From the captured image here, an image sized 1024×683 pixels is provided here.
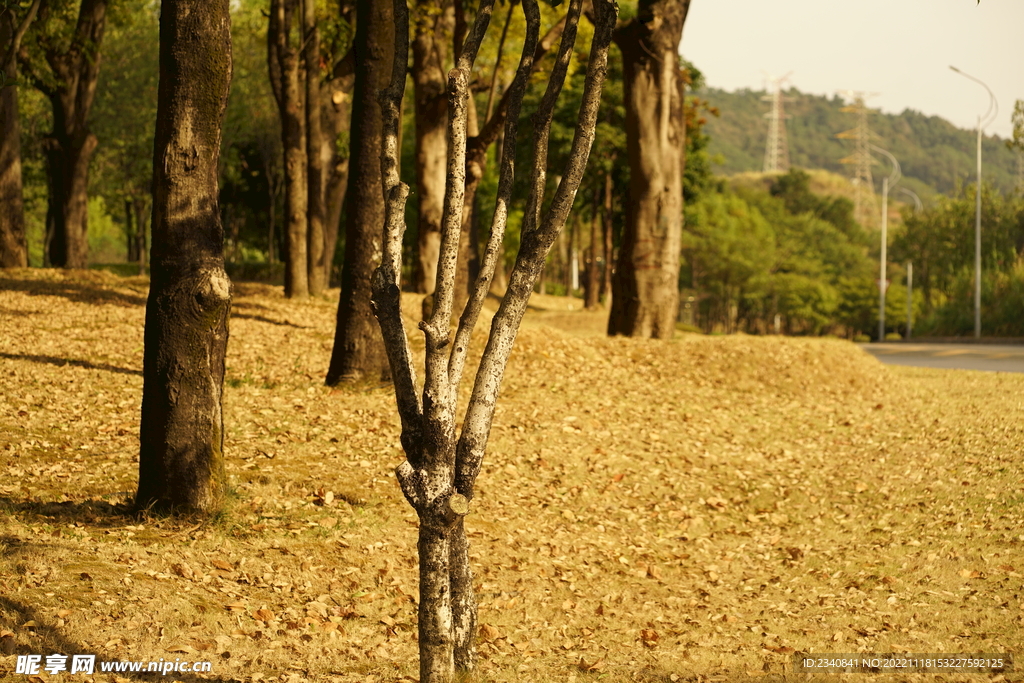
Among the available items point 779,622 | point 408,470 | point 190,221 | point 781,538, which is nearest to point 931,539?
point 781,538

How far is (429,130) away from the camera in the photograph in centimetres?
1731

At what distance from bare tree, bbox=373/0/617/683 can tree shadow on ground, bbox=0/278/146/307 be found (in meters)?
13.2

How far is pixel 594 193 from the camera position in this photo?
37.5m

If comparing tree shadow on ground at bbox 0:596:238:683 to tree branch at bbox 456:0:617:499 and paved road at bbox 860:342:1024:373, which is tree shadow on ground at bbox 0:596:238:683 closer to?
tree branch at bbox 456:0:617:499

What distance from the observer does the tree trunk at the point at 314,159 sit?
1912 cm

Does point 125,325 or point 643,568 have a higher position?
point 125,325

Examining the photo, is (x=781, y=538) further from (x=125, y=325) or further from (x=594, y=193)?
(x=594, y=193)

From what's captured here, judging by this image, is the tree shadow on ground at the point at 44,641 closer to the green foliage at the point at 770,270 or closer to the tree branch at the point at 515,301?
the tree branch at the point at 515,301

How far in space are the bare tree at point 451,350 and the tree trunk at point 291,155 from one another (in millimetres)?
13764

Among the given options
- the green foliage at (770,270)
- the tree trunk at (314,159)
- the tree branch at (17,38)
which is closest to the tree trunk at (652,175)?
the tree trunk at (314,159)

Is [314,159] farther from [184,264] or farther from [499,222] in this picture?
[499,222]

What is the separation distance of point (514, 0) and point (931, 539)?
12.1 metres

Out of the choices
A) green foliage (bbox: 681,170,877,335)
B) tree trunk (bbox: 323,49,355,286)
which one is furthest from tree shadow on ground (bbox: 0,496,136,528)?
green foliage (bbox: 681,170,877,335)

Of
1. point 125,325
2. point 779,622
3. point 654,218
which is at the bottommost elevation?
point 779,622
